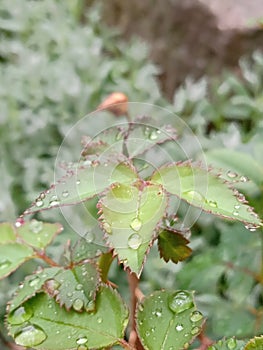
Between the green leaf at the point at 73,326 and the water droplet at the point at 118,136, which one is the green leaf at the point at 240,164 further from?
the green leaf at the point at 73,326

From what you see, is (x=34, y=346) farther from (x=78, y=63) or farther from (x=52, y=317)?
(x=78, y=63)

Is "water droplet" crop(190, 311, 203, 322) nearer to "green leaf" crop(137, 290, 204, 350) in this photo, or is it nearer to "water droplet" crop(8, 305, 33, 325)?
"green leaf" crop(137, 290, 204, 350)

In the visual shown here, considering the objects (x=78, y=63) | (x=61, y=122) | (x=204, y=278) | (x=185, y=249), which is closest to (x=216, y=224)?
(x=204, y=278)

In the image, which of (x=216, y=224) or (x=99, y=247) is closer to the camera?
(x=99, y=247)

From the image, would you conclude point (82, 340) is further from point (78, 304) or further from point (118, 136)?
point (118, 136)

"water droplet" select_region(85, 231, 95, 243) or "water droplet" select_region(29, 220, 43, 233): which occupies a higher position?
"water droplet" select_region(85, 231, 95, 243)

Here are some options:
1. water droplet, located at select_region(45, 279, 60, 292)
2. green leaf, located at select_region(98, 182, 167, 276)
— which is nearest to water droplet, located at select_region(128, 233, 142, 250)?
green leaf, located at select_region(98, 182, 167, 276)
